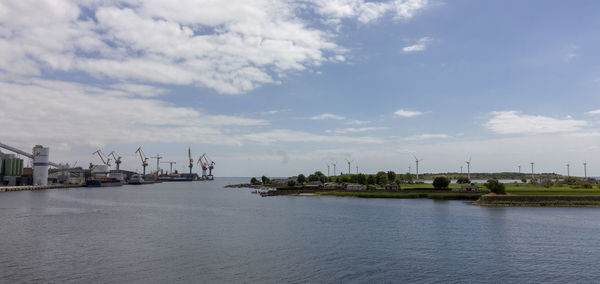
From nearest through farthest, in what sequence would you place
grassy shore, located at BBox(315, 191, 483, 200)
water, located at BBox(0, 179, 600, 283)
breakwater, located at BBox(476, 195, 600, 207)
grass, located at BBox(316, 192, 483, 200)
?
water, located at BBox(0, 179, 600, 283) → breakwater, located at BBox(476, 195, 600, 207) → grass, located at BBox(316, 192, 483, 200) → grassy shore, located at BBox(315, 191, 483, 200)

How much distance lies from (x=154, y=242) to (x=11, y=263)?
55.7 feet

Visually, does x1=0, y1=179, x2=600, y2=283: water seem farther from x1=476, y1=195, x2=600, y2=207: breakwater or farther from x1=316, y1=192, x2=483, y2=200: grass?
x1=316, y1=192, x2=483, y2=200: grass

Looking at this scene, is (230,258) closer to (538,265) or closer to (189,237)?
(189,237)

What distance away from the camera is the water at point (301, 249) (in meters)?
38.4

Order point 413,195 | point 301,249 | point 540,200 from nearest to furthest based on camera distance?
point 301,249
point 540,200
point 413,195

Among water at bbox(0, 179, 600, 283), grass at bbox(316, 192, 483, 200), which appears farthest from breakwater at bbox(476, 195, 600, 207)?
water at bbox(0, 179, 600, 283)

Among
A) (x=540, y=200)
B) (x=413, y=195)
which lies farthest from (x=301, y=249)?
(x=413, y=195)

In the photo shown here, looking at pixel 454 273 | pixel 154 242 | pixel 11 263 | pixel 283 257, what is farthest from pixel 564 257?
pixel 11 263

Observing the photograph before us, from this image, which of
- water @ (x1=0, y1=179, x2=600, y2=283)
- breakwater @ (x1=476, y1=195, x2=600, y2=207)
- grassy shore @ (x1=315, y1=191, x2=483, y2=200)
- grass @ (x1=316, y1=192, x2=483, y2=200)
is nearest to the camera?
water @ (x1=0, y1=179, x2=600, y2=283)

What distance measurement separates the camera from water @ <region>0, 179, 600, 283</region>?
38.4 metres

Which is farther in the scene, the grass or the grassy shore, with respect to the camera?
the grassy shore

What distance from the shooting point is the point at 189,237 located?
194ft

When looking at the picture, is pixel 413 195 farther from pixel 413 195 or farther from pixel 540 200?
pixel 540 200

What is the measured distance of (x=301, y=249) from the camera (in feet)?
166
